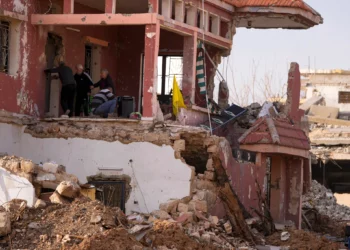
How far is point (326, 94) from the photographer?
50.3 m

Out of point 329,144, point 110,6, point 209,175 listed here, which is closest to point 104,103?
point 110,6

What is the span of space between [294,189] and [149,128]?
20.0 feet

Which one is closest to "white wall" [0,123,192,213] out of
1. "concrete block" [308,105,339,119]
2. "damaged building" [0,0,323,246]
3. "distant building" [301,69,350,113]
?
"damaged building" [0,0,323,246]

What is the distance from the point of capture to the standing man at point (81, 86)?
2491 cm

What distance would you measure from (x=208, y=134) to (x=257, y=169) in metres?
2.69

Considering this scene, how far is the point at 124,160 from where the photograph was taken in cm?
2272

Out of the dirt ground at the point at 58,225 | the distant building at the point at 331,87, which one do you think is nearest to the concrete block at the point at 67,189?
the dirt ground at the point at 58,225

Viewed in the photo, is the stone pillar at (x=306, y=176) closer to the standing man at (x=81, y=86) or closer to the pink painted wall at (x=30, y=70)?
the standing man at (x=81, y=86)

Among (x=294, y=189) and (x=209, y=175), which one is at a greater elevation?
(x=209, y=175)

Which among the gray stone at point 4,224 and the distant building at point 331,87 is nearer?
the gray stone at point 4,224

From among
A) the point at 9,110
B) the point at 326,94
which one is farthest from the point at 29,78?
the point at 326,94

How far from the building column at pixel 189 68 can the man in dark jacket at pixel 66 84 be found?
2943mm

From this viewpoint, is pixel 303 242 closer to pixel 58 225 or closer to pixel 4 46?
pixel 58 225

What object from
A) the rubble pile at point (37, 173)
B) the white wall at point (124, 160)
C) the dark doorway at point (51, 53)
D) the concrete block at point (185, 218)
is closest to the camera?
the rubble pile at point (37, 173)
